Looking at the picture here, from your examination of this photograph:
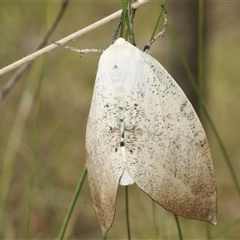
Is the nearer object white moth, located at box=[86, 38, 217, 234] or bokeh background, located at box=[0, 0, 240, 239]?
white moth, located at box=[86, 38, 217, 234]

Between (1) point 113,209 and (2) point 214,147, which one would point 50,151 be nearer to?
(2) point 214,147

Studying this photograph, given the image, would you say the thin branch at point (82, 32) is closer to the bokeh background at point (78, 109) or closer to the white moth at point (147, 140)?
the white moth at point (147, 140)

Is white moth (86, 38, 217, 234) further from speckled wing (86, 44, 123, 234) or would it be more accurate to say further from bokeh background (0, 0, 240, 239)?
bokeh background (0, 0, 240, 239)

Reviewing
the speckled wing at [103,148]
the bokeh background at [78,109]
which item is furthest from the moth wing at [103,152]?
the bokeh background at [78,109]

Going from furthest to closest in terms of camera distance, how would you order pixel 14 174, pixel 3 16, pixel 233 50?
pixel 233 50 → pixel 3 16 → pixel 14 174

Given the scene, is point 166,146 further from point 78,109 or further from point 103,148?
point 78,109

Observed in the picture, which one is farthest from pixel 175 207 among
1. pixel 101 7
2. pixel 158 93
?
pixel 101 7

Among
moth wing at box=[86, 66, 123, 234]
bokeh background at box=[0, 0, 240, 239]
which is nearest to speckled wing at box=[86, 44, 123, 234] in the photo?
moth wing at box=[86, 66, 123, 234]
